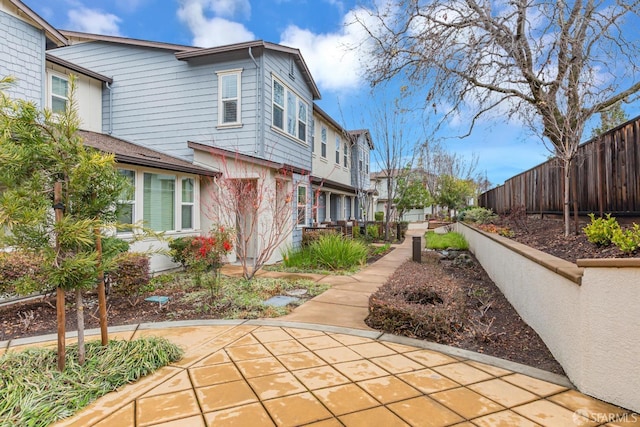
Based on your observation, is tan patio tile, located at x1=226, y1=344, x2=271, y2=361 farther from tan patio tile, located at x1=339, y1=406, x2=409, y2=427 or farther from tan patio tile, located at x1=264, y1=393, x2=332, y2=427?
tan patio tile, located at x1=339, y1=406, x2=409, y2=427

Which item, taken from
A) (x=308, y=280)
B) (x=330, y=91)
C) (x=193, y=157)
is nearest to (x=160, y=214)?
(x=193, y=157)

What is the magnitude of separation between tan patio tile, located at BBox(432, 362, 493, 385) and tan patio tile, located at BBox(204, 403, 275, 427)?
65.7 inches

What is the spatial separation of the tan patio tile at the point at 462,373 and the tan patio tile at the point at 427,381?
0.27 feet

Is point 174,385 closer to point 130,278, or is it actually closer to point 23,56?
point 130,278

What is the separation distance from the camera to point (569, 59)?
21.6 feet

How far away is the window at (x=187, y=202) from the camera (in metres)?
9.36

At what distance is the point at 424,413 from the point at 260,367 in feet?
4.95

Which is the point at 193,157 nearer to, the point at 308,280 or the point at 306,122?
the point at 306,122

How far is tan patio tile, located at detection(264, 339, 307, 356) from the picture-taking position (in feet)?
11.6

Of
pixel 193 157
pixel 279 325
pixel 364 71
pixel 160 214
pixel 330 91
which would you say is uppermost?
pixel 330 91

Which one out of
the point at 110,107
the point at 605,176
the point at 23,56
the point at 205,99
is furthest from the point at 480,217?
the point at 23,56

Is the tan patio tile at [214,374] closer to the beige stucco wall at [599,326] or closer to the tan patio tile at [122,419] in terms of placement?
the tan patio tile at [122,419]

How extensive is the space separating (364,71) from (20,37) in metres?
7.98

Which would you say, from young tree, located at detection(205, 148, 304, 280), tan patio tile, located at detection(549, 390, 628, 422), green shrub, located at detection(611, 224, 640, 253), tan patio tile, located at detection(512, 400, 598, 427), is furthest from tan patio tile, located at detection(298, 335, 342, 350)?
young tree, located at detection(205, 148, 304, 280)
